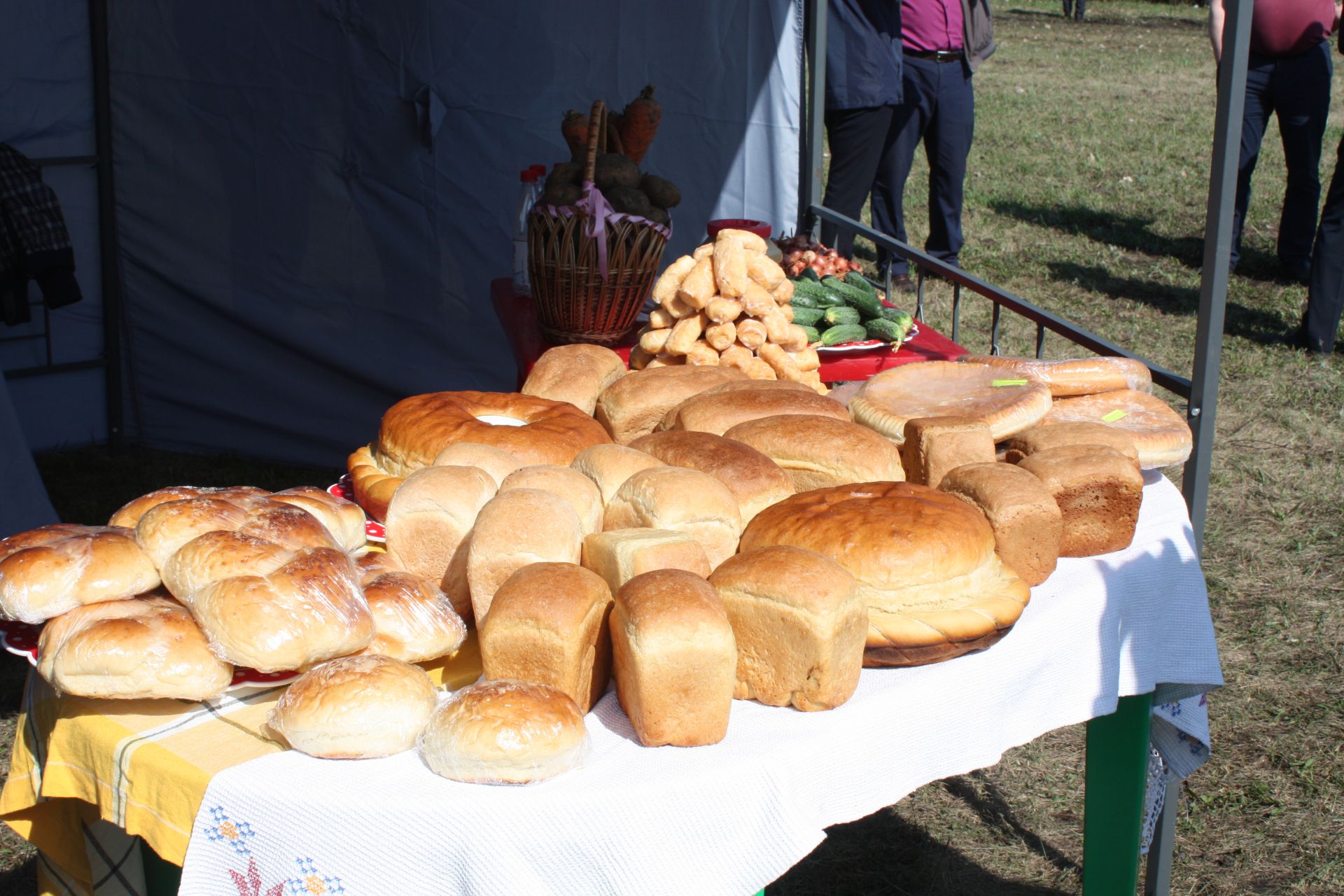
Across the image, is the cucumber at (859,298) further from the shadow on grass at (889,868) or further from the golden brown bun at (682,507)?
the golden brown bun at (682,507)

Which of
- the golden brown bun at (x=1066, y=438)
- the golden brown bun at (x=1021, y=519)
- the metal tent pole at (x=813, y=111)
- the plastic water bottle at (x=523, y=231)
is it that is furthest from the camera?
the metal tent pole at (x=813, y=111)

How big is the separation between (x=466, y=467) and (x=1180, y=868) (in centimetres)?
235

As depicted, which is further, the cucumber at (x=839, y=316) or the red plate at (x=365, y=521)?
the cucumber at (x=839, y=316)

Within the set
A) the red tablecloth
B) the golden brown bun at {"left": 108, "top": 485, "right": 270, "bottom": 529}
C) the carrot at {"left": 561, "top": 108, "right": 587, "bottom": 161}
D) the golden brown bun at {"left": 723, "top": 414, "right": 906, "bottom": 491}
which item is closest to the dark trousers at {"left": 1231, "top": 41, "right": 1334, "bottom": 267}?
the red tablecloth

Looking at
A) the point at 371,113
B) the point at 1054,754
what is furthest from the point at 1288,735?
the point at 371,113

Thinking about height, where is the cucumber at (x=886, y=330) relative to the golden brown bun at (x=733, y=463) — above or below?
above

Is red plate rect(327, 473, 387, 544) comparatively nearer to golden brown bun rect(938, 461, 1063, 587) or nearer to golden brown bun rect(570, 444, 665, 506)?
golden brown bun rect(570, 444, 665, 506)

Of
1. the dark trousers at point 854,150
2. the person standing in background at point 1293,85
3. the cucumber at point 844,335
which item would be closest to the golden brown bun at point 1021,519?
the cucumber at point 844,335

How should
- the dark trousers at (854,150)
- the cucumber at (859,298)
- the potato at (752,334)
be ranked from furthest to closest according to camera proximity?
the dark trousers at (854,150), the cucumber at (859,298), the potato at (752,334)

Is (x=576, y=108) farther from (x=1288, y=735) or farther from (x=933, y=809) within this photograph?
(x=1288, y=735)

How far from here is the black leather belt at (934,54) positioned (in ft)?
23.4

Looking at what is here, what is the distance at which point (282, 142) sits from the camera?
509cm

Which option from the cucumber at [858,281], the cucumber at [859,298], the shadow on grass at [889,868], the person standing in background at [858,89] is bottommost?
the shadow on grass at [889,868]

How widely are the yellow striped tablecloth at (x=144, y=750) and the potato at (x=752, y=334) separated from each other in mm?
1280
